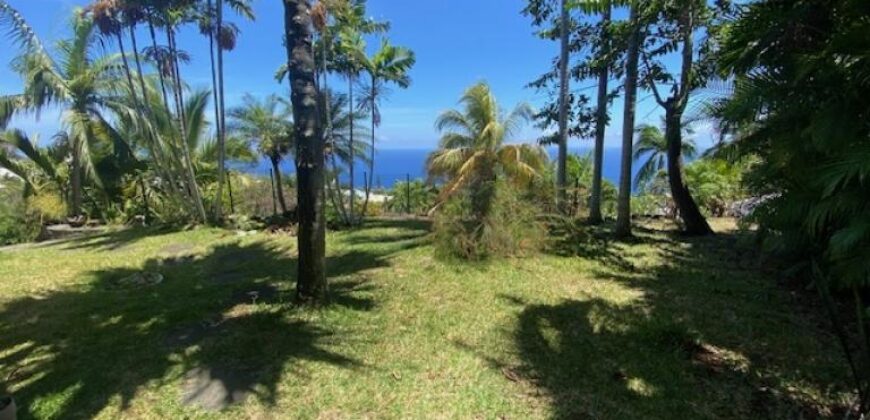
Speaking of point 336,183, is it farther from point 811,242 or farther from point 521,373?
point 811,242

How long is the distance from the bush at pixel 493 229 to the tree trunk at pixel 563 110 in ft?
6.09

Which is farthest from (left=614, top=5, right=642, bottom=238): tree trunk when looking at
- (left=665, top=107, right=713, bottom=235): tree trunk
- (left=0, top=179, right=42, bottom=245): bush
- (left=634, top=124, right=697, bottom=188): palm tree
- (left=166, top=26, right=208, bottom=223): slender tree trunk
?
(left=0, top=179, right=42, bottom=245): bush

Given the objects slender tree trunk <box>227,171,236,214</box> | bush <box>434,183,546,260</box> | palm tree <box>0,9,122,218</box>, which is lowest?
bush <box>434,183,546,260</box>

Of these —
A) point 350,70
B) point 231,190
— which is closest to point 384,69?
point 350,70

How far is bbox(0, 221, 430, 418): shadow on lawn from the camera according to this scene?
3.73 metres

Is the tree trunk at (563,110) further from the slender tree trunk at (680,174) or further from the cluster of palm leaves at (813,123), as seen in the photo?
the cluster of palm leaves at (813,123)

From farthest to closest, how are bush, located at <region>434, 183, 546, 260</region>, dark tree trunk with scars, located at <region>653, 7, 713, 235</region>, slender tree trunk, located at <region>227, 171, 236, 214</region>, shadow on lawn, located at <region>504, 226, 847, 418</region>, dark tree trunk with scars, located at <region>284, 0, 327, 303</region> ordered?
slender tree trunk, located at <region>227, 171, 236, 214</region>, dark tree trunk with scars, located at <region>653, 7, 713, 235</region>, bush, located at <region>434, 183, 546, 260</region>, dark tree trunk with scars, located at <region>284, 0, 327, 303</region>, shadow on lawn, located at <region>504, 226, 847, 418</region>

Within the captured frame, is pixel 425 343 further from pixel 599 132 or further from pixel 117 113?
pixel 117 113

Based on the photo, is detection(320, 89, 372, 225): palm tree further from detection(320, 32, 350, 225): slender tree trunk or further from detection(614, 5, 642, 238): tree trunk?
detection(614, 5, 642, 238): tree trunk

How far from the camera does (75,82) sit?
11523 mm

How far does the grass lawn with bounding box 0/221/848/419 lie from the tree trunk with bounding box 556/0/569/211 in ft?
9.39

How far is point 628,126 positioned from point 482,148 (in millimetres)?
3134

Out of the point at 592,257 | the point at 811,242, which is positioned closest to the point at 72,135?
the point at 592,257

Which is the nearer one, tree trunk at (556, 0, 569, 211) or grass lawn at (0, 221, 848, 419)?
grass lawn at (0, 221, 848, 419)
